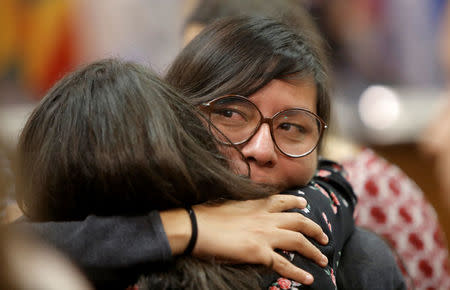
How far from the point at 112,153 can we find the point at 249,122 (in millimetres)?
288

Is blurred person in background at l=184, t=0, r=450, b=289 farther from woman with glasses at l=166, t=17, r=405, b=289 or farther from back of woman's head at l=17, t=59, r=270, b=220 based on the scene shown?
back of woman's head at l=17, t=59, r=270, b=220

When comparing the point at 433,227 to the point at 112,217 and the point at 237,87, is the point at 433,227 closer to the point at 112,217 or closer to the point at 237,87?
the point at 237,87

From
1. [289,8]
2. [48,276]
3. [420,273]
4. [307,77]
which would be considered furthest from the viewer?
[289,8]

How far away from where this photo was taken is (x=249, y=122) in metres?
0.95

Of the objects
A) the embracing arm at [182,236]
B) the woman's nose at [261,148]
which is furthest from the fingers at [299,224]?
the woman's nose at [261,148]

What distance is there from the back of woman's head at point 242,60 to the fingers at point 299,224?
0.23 m

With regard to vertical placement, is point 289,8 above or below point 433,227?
above

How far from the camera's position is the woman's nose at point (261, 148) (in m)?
0.92

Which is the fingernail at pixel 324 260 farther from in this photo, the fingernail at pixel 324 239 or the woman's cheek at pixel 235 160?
the woman's cheek at pixel 235 160

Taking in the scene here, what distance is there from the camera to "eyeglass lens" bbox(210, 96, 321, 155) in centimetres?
94

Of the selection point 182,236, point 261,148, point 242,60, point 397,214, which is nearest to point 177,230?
point 182,236

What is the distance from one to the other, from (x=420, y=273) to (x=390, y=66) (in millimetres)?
1895

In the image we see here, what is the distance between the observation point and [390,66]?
3203mm

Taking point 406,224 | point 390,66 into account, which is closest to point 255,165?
point 406,224
